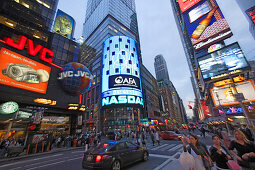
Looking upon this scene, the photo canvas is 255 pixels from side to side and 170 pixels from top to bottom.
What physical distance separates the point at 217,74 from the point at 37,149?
42.3 meters

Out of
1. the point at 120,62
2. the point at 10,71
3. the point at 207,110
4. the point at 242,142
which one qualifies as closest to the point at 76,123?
the point at 10,71

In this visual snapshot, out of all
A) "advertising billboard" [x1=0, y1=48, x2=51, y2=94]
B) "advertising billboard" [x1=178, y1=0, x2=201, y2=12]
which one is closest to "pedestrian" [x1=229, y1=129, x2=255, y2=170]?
"advertising billboard" [x1=0, y1=48, x2=51, y2=94]

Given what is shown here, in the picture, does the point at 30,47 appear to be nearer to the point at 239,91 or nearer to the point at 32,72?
the point at 32,72

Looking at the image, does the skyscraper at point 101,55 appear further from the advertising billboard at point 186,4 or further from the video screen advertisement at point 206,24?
the advertising billboard at point 186,4

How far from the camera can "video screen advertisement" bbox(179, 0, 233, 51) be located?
1494 inches

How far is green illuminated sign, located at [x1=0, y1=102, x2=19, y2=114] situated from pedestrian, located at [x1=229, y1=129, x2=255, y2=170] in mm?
22171

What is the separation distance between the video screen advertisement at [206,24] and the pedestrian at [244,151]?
46795 millimetres

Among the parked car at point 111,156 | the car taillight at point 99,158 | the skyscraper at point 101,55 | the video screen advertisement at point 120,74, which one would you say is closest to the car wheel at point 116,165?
the parked car at point 111,156

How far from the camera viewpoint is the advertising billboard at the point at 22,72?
51.1 feet

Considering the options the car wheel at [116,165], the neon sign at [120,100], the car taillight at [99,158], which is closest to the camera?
the car taillight at [99,158]

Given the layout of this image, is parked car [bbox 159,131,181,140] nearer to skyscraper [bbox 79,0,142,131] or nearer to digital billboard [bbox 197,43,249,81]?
skyscraper [bbox 79,0,142,131]

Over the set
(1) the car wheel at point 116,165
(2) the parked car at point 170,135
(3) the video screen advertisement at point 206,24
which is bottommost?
(2) the parked car at point 170,135

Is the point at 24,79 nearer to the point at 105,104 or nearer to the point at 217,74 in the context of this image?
the point at 105,104

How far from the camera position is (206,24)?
42562 mm
